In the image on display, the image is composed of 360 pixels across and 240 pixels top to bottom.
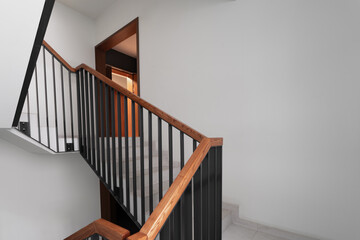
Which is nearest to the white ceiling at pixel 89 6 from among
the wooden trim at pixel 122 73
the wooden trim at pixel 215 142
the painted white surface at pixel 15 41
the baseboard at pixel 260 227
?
the wooden trim at pixel 122 73

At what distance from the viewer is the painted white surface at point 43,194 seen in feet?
8.73

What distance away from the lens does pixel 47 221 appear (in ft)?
9.86

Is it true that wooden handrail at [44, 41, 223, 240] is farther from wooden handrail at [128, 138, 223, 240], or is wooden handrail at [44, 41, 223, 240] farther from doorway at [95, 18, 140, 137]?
doorway at [95, 18, 140, 137]

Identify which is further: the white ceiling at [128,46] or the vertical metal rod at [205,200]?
the white ceiling at [128,46]

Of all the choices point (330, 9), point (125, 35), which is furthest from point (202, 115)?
point (125, 35)

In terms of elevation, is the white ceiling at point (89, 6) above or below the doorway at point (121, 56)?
above

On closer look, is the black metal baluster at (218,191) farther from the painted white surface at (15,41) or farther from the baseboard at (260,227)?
the painted white surface at (15,41)

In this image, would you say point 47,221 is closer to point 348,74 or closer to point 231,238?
point 231,238

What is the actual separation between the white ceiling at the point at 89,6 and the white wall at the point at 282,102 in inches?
79.8

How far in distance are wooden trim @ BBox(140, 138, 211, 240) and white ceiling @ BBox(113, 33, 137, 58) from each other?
3749 millimetres

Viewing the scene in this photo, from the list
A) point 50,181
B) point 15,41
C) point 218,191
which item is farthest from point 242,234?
point 50,181

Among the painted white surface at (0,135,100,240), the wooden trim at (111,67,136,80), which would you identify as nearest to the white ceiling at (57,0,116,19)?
the wooden trim at (111,67,136,80)

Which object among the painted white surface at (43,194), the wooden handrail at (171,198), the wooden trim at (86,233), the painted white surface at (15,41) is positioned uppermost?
the painted white surface at (15,41)

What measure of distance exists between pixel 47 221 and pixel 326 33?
176 inches
